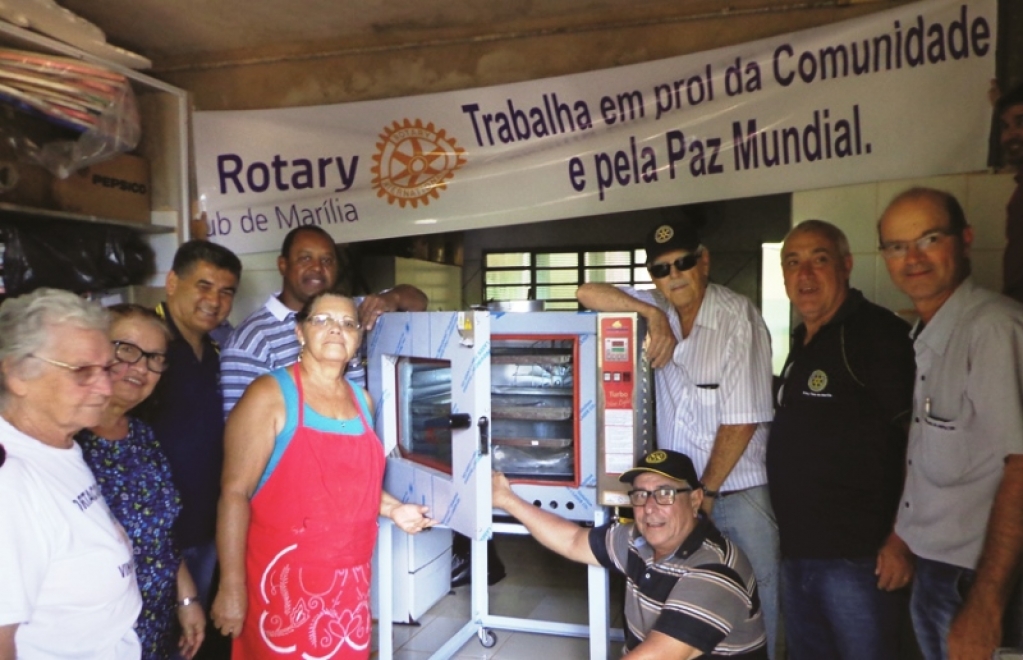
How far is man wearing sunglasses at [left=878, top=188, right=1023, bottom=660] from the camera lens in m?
1.44

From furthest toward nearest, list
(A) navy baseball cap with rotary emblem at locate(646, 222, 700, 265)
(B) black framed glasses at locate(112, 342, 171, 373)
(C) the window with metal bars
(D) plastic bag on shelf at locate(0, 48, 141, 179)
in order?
1. (C) the window with metal bars
2. (D) plastic bag on shelf at locate(0, 48, 141, 179)
3. (A) navy baseball cap with rotary emblem at locate(646, 222, 700, 265)
4. (B) black framed glasses at locate(112, 342, 171, 373)

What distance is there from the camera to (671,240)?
6.86 feet

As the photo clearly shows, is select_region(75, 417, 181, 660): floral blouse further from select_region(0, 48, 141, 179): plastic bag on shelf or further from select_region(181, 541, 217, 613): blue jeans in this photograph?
select_region(0, 48, 141, 179): plastic bag on shelf

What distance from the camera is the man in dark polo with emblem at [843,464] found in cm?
182

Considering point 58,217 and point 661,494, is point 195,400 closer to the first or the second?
point 58,217

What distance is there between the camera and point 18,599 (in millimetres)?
1133

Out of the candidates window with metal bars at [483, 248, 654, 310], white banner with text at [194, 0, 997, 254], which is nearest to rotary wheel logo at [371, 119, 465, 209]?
white banner with text at [194, 0, 997, 254]

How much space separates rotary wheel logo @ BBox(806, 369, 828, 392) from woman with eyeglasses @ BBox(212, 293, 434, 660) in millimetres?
1252

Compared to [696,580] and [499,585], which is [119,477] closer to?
[696,580]

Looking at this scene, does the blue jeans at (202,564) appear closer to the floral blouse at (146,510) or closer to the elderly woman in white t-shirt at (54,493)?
the floral blouse at (146,510)

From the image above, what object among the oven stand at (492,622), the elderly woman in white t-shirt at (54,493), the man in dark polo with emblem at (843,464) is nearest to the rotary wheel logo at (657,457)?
the man in dark polo with emblem at (843,464)

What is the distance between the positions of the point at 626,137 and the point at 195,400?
186 centimetres

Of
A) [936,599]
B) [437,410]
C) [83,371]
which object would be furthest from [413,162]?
[936,599]

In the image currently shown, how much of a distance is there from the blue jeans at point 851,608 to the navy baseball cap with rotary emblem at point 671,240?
37.8 inches
